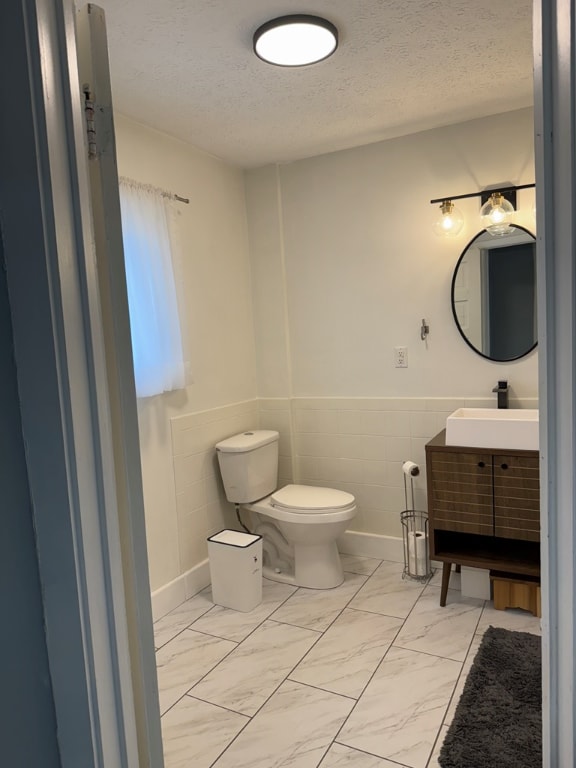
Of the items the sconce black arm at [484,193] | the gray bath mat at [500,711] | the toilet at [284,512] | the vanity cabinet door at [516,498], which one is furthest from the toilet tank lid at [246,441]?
the sconce black arm at [484,193]

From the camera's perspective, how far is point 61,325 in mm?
835

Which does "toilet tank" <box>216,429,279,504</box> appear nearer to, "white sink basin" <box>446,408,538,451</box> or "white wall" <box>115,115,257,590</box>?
"white wall" <box>115,115,257,590</box>

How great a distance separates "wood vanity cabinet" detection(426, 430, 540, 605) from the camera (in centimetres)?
230

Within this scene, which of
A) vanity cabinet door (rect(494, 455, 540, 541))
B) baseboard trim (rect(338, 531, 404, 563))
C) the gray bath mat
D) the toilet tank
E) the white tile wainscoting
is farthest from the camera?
baseboard trim (rect(338, 531, 404, 563))

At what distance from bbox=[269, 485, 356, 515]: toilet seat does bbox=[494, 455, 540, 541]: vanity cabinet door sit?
739 millimetres

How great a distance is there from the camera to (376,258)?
299 cm

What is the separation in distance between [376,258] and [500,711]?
219 centimetres

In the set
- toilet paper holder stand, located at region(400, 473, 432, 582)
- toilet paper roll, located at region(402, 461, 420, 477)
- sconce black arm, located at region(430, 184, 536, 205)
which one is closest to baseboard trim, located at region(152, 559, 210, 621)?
toilet paper holder stand, located at region(400, 473, 432, 582)

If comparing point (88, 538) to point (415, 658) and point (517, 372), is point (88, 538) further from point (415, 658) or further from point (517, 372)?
point (517, 372)

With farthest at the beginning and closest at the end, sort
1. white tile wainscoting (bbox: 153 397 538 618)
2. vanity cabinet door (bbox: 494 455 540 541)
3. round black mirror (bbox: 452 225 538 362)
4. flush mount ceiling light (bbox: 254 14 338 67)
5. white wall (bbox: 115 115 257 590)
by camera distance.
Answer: white tile wainscoting (bbox: 153 397 538 618)
round black mirror (bbox: 452 225 538 362)
white wall (bbox: 115 115 257 590)
vanity cabinet door (bbox: 494 455 540 541)
flush mount ceiling light (bbox: 254 14 338 67)

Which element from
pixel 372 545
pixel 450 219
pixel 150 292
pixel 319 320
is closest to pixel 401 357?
pixel 319 320

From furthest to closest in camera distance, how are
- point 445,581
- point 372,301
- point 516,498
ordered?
point 372,301, point 445,581, point 516,498

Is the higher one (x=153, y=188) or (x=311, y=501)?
(x=153, y=188)

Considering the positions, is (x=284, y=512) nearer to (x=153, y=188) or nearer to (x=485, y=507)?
(x=485, y=507)
